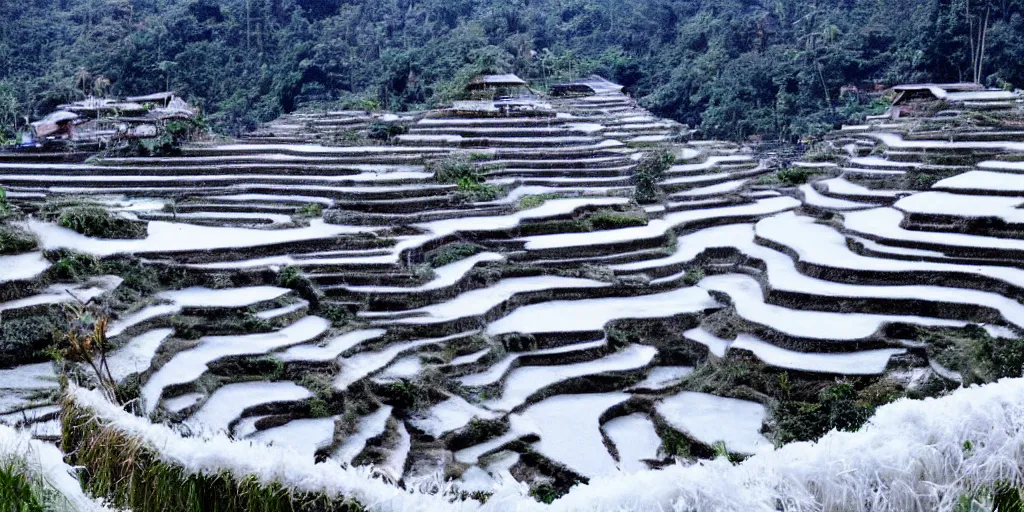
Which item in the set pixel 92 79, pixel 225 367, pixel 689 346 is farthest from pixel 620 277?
pixel 92 79

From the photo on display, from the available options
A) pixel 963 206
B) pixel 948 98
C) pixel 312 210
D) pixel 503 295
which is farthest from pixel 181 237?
pixel 948 98

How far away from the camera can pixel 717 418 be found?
8172 millimetres

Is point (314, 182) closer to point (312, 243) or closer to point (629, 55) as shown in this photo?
point (312, 243)

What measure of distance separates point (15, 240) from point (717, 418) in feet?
A: 22.4

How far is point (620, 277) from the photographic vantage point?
1140 cm

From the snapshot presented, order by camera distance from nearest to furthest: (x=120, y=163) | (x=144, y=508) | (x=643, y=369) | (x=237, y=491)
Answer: (x=237, y=491) → (x=144, y=508) → (x=643, y=369) → (x=120, y=163)

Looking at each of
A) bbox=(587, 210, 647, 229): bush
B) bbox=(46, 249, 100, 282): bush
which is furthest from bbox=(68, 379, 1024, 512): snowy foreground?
bbox=(587, 210, 647, 229): bush

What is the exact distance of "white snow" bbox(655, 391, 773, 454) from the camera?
25.1 ft

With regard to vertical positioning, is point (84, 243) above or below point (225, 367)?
A: above

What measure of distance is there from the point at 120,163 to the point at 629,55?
26385mm

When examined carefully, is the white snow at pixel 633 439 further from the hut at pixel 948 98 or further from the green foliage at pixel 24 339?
the hut at pixel 948 98

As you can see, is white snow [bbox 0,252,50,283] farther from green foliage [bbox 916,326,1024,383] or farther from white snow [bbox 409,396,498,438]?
green foliage [bbox 916,326,1024,383]

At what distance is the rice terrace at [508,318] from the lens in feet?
9.07

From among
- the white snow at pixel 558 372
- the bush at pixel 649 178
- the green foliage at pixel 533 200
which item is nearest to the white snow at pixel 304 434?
the white snow at pixel 558 372
